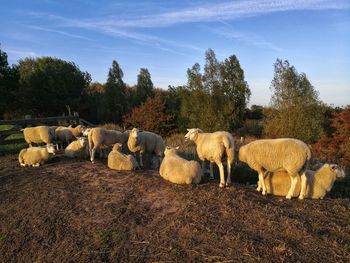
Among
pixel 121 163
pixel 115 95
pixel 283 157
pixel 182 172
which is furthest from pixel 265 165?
pixel 115 95

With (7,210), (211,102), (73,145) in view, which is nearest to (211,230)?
(7,210)

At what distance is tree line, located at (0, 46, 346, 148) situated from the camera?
24.2 metres

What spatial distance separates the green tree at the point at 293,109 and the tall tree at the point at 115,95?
17.7 metres

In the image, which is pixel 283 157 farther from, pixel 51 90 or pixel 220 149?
pixel 51 90

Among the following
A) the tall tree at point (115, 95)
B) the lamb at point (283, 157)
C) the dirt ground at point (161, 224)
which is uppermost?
the tall tree at point (115, 95)

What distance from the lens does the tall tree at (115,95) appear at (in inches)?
1438

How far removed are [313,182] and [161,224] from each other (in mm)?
4198

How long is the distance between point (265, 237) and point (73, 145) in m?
9.03

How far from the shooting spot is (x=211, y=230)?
5.94 metres

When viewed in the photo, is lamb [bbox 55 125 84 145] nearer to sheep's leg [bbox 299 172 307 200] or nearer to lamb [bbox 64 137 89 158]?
lamb [bbox 64 137 89 158]

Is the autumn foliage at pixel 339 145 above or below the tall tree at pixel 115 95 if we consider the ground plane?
below

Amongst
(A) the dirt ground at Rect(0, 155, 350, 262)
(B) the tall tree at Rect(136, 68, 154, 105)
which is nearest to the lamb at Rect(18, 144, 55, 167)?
(A) the dirt ground at Rect(0, 155, 350, 262)

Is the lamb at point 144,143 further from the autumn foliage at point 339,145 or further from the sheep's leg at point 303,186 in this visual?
the autumn foliage at point 339,145

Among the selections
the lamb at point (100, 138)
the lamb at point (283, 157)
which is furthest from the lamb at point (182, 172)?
A: the lamb at point (100, 138)
